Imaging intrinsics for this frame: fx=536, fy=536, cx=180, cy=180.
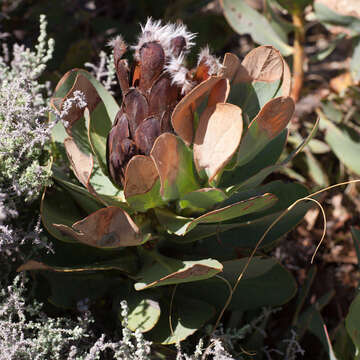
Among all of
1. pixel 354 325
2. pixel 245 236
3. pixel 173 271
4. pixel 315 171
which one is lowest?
pixel 315 171

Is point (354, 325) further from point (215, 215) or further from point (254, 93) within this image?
point (254, 93)

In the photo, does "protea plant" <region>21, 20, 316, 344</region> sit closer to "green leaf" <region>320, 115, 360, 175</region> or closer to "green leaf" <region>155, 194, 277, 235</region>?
"green leaf" <region>155, 194, 277, 235</region>

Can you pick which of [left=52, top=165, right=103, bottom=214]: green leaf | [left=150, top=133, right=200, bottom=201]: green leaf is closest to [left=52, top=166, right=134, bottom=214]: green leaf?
[left=52, top=165, right=103, bottom=214]: green leaf

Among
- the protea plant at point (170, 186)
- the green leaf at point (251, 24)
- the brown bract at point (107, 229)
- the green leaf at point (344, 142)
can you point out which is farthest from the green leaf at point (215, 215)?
the green leaf at point (251, 24)

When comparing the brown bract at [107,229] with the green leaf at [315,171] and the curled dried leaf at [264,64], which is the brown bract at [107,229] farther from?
the green leaf at [315,171]

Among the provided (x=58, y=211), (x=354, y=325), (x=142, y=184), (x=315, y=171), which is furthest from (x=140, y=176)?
(x=315, y=171)

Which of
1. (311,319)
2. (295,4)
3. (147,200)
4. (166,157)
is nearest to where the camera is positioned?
(166,157)
